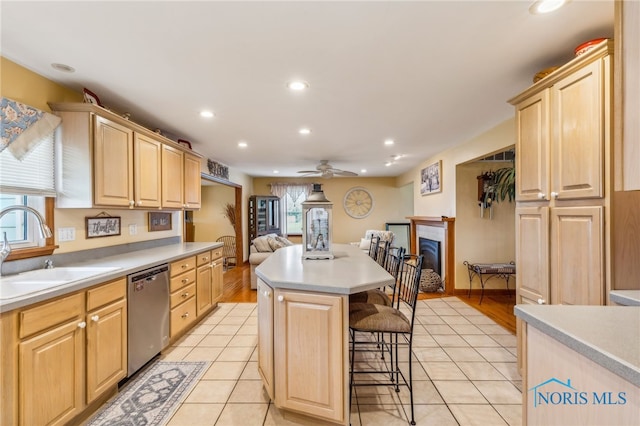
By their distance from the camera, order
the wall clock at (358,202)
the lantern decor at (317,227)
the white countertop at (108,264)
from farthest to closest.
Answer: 1. the wall clock at (358,202)
2. the lantern decor at (317,227)
3. the white countertop at (108,264)

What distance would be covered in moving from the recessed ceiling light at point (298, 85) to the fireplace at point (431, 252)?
12.3ft

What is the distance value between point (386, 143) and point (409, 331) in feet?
10.1

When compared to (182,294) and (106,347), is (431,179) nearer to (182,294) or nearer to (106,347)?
(182,294)

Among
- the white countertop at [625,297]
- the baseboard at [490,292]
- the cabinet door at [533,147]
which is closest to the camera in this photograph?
the white countertop at [625,297]

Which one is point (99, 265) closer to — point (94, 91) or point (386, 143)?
point (94, 91)

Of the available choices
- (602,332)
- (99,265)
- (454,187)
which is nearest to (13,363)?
(99,265)

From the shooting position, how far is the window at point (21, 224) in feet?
6.41

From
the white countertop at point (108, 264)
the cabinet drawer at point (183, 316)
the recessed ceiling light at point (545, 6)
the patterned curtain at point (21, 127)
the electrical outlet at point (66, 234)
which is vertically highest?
the recessed ceiling light at point (545, 6)

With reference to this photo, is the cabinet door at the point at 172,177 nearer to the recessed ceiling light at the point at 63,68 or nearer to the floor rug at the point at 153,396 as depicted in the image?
the recessed ceiling light at the point at 63,68

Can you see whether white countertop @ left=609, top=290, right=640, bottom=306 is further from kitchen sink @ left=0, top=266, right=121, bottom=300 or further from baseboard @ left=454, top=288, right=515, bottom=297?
baseboard @ left=454, top=288, right=515, bottom=297

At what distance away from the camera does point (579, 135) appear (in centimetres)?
167

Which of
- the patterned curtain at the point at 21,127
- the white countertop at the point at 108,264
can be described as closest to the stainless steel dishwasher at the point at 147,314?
the white countertop at the point at 108,264

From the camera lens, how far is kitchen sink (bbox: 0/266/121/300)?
5.00ft

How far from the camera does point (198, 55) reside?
184 centimetres
